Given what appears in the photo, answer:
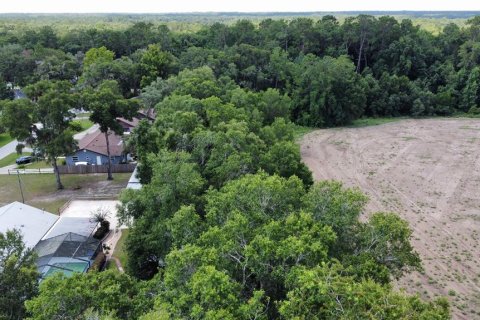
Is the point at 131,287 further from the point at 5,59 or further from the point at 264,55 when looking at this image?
the point at 5,59

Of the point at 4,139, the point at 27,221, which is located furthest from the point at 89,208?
the point at 4,139

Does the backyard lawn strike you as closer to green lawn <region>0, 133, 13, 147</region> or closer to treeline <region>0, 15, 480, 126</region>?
green lawn <region>0, 133, 13, 147</region>

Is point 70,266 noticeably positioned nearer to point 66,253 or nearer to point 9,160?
point 66,253

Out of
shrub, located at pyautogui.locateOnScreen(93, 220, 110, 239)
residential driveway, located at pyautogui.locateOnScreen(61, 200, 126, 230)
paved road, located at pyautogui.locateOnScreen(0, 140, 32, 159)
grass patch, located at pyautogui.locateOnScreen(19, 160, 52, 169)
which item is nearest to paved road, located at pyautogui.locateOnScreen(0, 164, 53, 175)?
grass patch, located at pyautogui.locateOnScreen(19, 160, 52, 169)

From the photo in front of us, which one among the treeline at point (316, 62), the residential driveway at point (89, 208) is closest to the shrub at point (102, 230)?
the residential driveway at point (89, 208)

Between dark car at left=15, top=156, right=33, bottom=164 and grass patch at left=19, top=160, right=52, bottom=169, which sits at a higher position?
dark car at left=15, top=156, right=33, bottom=164

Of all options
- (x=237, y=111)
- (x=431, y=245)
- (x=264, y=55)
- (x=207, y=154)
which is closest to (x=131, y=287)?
(x=207, y=154)
